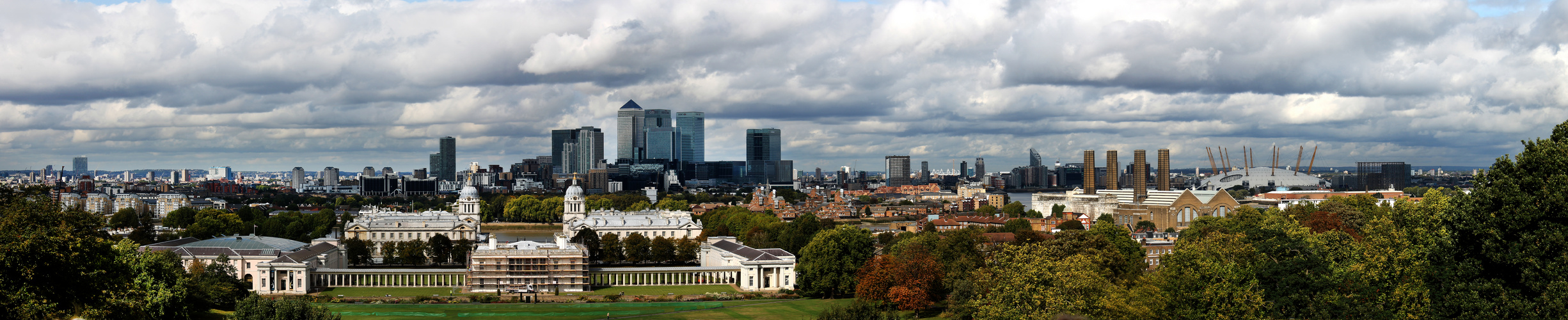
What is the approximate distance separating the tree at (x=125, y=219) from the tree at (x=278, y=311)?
234 feet

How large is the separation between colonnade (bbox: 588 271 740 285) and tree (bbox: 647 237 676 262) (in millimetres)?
7626

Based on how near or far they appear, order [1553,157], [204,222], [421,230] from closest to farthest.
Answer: [1553,157] → [204,222] → [421,230]

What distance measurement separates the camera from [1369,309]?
101ft

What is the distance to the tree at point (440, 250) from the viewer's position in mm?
68875

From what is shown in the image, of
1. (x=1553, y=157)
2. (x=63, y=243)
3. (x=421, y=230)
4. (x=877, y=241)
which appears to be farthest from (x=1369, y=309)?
(x=421, y=230)

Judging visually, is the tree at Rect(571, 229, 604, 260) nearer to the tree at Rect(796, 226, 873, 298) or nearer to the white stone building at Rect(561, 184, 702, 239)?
the white stone building at Rect(561, 184, 702, 239)

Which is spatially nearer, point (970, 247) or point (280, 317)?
point (280, 317)

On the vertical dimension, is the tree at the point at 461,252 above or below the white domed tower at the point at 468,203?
below

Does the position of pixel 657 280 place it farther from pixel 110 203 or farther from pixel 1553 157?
pixel 110 203

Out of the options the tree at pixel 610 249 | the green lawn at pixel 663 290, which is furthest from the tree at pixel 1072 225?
the tree at pixel 610 249

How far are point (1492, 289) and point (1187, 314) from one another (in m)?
7.89

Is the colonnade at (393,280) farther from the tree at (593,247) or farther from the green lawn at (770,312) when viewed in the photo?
the green lawn at (770,312)

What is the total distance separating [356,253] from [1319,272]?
54847 millimetres

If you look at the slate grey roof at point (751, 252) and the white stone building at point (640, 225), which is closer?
the slate grey roof at point (751, 252)
